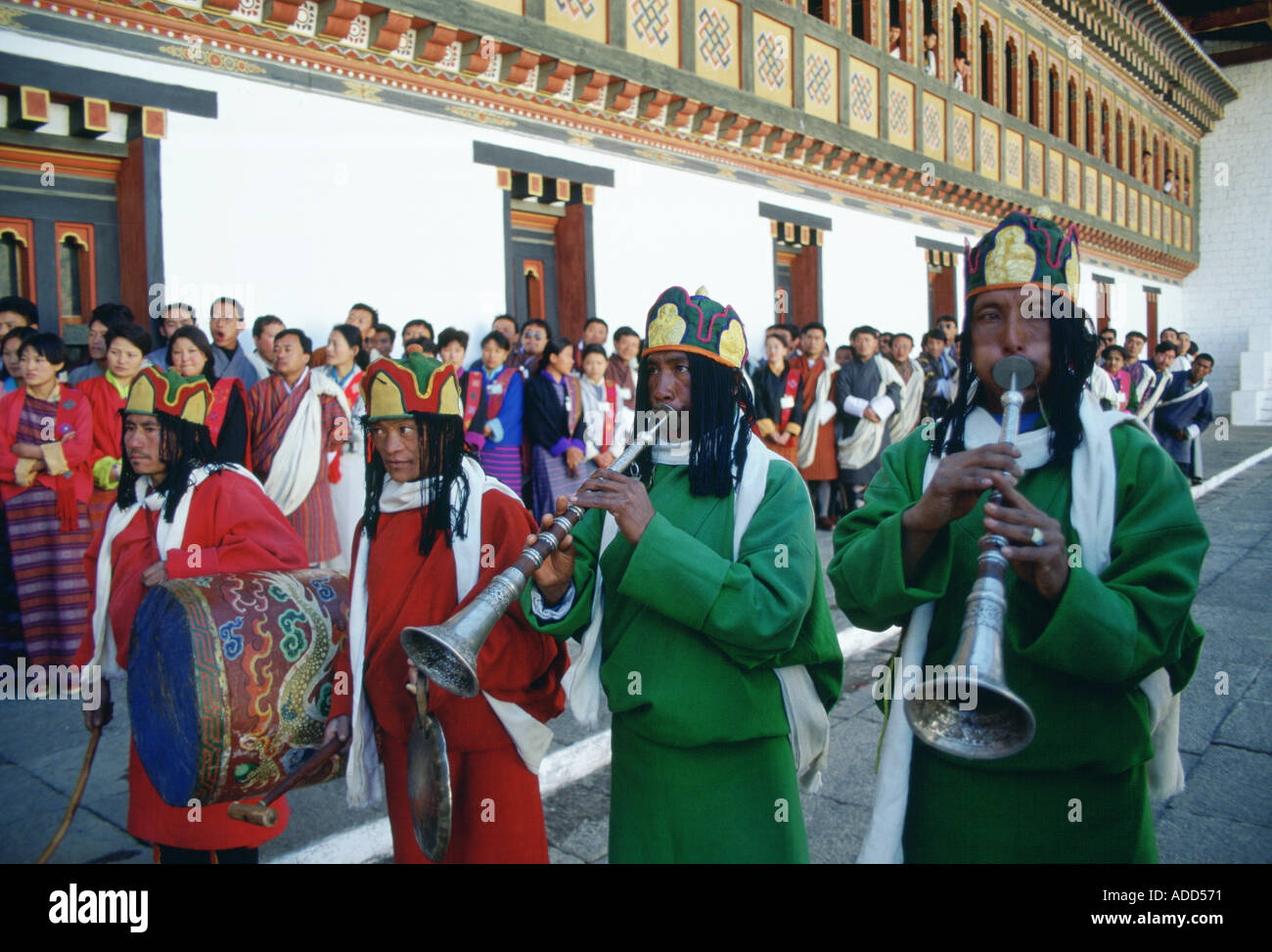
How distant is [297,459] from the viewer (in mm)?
5980

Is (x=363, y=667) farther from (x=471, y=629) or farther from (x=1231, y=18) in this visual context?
(x=1231, y=18)

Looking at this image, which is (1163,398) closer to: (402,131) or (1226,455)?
(1226,455)

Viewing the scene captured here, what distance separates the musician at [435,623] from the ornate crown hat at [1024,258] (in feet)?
4.38

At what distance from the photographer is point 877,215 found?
1427 cm

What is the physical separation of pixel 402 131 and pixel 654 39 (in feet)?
11.2

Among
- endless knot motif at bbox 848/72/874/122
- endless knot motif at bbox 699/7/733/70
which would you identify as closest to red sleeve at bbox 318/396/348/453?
endless knot motif at bbox 699/7/733/70

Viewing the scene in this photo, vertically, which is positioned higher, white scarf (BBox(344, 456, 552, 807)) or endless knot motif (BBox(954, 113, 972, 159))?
endless knot motif (BBox(954, 113, 972, 159))

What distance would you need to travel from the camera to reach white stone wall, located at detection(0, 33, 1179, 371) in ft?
21.8

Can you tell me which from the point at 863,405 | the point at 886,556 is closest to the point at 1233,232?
the point at 863,405

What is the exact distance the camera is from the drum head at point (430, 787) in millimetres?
2023

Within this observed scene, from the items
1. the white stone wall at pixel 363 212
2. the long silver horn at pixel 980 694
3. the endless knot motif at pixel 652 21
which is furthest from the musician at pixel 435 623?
the endless knot motif at pixel 652 21

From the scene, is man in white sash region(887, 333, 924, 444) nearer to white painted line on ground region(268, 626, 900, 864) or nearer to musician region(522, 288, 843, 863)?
white painted line on ground region(268, 626, 900, 864)

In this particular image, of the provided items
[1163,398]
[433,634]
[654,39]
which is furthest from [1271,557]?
[433,634]

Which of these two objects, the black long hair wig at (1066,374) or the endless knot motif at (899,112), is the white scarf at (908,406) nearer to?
the endless knot motif at (899,112)
